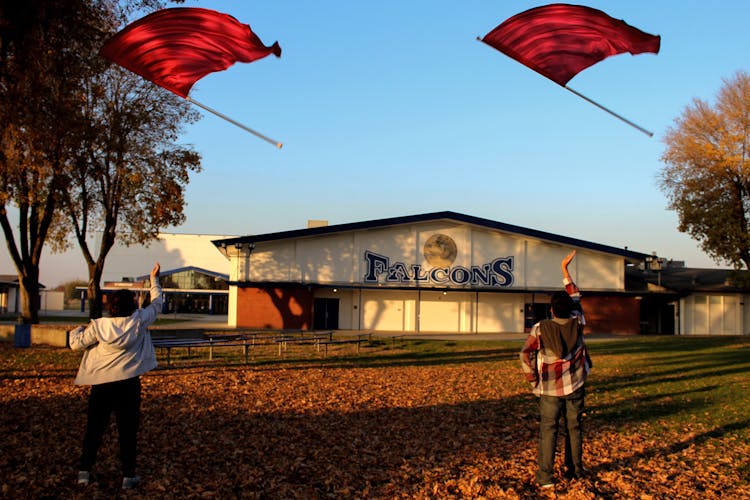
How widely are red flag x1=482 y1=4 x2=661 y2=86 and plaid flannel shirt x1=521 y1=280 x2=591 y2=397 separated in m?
4.10

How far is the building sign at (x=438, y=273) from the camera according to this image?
41.0m

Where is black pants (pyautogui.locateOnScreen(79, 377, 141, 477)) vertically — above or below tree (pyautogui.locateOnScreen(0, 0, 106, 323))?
below

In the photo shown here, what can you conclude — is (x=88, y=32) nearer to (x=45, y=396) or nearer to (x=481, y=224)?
(x=45, y=396)

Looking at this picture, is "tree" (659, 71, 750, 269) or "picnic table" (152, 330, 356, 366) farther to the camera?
A: "tree" (659, 71, 750, 269)

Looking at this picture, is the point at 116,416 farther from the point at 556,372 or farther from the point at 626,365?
the point at 626,365

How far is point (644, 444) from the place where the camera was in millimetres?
8703

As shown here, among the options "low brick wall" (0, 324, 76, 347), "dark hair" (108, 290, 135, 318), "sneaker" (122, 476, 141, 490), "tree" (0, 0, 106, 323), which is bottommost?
"sneaker" (122, 476, 141, 490)

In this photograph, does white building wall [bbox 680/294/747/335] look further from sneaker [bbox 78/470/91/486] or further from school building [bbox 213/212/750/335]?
sneaker [bbox 78/470/91/486]

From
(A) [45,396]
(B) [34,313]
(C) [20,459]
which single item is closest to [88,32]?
(A) [45,396]

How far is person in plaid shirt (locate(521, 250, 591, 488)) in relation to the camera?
645cm

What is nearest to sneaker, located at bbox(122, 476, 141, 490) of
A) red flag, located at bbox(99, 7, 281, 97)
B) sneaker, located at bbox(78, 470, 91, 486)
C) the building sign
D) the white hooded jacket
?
sneaker, located at bbox(78, 470, 91, 486)

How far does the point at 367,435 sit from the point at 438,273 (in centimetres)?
3248

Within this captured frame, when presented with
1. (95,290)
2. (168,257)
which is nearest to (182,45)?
(95,290)

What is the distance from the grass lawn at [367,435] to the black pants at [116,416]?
0.30 meters
